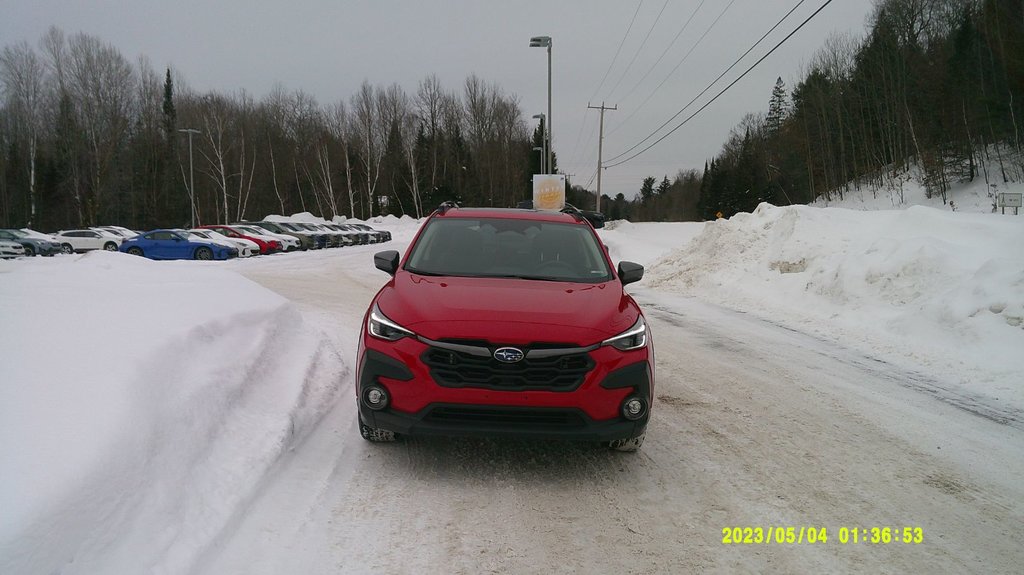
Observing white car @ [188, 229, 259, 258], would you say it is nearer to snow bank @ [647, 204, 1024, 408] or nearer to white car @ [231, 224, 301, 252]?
white car @ [231, 224, 301, 252]

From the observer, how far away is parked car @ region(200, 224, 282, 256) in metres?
31.2

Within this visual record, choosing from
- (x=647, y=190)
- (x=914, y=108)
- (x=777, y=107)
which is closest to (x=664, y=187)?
(x=647, y=190)

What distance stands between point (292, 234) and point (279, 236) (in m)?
3.14

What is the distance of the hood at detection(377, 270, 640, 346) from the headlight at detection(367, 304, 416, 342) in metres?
0.04

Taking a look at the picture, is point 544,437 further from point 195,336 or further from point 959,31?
point 959,31

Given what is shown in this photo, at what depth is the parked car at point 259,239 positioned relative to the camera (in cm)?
3123

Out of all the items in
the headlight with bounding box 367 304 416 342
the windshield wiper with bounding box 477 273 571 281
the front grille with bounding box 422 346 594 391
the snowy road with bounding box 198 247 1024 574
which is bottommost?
the snowy road with bounding box 198 247 1024 574

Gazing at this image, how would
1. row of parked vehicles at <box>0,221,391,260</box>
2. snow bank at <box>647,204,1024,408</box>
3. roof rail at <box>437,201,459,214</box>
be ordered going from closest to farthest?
roof rail at <box>437,201,459,214</box>, snow bank at <box>647,204,1024,408</box>, row of parked vehicles at <box>0,221,391,260</box>

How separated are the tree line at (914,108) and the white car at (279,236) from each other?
4335 cm

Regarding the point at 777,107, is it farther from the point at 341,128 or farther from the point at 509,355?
the point at 509,355

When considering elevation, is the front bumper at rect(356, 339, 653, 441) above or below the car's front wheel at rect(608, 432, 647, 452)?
above

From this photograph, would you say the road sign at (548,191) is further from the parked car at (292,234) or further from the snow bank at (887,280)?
the snow bank at (887,280)

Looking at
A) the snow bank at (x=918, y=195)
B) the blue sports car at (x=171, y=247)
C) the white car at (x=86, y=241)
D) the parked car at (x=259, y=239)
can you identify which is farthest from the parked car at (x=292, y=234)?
the snow bank at (x=918, y=195)

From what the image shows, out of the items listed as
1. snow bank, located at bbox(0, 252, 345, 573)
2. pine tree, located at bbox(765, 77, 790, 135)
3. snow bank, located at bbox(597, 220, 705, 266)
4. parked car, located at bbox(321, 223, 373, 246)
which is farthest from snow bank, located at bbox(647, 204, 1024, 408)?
pine tree, located at bbox(765, 77, 790, 135)
